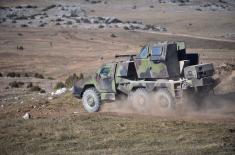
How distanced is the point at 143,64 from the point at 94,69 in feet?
58.3

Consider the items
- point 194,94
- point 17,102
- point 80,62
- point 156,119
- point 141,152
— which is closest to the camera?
point 141,152

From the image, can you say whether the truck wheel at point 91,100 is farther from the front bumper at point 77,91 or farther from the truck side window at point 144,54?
the truck side window at point 144,54

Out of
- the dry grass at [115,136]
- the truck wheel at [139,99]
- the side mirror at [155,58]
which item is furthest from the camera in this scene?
the truck wheel at [139,99]

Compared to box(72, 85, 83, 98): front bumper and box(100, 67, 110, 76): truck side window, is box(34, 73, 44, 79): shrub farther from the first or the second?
box(100, 67, 110, 76): truck side window

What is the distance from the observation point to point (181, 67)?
18.0 metres

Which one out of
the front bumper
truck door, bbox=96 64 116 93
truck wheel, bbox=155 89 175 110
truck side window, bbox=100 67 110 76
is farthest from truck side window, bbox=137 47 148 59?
the front bumper

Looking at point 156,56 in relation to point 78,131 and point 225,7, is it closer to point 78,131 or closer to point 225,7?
point 78,131

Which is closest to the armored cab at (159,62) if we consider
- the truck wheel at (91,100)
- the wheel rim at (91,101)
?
the truck wheel at (91,100)

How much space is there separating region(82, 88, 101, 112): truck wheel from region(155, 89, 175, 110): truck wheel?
277cm

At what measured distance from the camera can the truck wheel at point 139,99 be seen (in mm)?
17986

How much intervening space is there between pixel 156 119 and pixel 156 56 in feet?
8.35

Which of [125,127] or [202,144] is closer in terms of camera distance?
[202,144]

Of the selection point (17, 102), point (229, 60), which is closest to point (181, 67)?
point (17, 102)

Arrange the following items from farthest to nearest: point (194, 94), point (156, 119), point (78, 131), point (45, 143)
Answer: point (194, 94) → point (156, 119) → point (78, 131) → point (45, 143)
